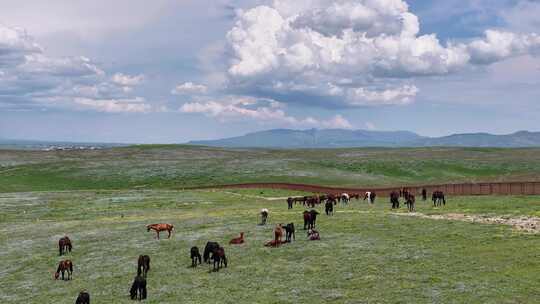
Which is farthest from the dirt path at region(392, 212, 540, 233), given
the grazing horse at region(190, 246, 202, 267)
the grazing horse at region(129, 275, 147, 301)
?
the grazing horse at region(129, 275, 147, 301)

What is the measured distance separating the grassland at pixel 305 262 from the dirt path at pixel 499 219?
1.27 metres

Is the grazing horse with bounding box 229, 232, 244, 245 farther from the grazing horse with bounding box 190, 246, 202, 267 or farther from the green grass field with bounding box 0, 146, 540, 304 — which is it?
the grazing horse with bounding box 190, 246, 202, 267

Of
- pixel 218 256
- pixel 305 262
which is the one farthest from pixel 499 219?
pixel 218 256

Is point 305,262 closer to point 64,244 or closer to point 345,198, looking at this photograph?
point 64,244

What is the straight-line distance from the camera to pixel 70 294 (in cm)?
2441

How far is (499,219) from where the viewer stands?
121 feet

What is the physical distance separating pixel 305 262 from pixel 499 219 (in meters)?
18.0

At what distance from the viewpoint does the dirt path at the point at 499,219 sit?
32803mm

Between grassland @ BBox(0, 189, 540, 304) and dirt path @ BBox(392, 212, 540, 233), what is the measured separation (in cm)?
127

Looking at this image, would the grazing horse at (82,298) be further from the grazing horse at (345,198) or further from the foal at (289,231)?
the grazing horse at (345,198)

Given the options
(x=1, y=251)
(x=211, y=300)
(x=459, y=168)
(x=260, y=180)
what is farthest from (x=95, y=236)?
(x=459, y=168)

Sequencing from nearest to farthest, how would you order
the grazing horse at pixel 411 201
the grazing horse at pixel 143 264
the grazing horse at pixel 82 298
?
the grazing horse at pixel 82 298 < the grazing horse at pixel 143 264 < the grazing horse at pixel 411 201

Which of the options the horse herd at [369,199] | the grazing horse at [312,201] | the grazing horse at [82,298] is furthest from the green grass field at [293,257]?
the grazing horse at [312,201]

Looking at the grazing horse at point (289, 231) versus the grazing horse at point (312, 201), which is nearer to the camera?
the grazing horse at point (289, 231)
